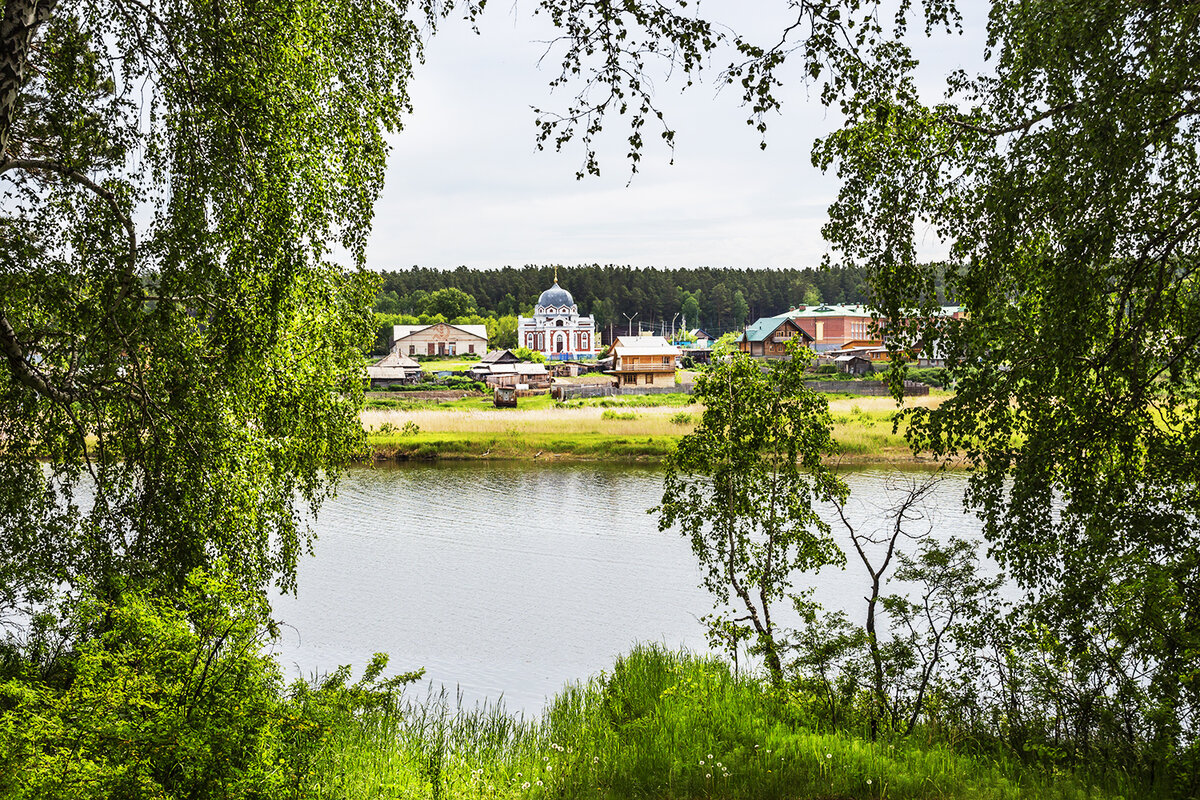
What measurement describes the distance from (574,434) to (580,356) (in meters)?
63.9

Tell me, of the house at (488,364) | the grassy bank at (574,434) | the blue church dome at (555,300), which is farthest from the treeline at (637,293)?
the grassy bank at (574,434)

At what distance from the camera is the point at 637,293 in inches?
4879

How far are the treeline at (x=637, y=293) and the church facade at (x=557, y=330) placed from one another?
14.2m

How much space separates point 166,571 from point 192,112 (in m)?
3.32

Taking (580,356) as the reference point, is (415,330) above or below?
above

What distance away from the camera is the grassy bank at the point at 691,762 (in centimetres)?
552

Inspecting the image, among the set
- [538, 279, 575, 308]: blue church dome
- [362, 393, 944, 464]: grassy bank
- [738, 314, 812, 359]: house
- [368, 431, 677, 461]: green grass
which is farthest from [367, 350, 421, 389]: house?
[538, 279, 575, 308]: blue church dome

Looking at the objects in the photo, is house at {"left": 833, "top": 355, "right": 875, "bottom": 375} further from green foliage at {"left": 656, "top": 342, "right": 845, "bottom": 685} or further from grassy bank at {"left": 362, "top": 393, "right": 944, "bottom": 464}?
green foliage at {"left": 656, "top": 342, "right": 845, "bottom": 685}

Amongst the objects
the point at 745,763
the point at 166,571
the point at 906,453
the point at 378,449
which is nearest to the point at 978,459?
the point at 745,763

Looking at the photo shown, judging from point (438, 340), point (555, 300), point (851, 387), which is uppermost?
point (555, 300)

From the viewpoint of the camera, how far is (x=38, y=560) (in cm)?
728

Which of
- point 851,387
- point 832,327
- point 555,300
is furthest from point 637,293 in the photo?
point 851,387

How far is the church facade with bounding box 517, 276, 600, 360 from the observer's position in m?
102

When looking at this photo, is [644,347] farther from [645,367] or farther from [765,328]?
[765,328]
